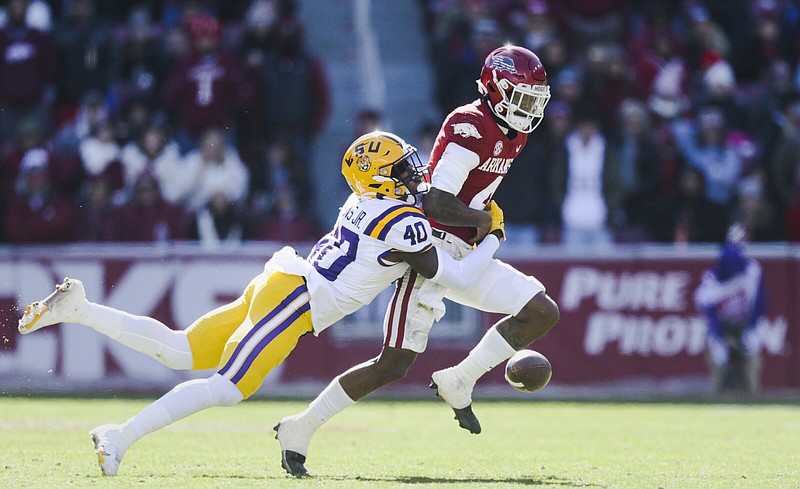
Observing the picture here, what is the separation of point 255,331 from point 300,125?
25.2ft

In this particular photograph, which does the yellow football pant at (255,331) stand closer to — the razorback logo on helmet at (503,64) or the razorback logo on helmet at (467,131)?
the razorback logo on helmet at (467,131)

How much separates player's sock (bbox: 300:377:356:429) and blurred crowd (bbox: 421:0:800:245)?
255 inches

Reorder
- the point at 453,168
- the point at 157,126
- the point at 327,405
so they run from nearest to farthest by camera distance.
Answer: the point at 327,405 → the point at 453,168 → the point at 157,126

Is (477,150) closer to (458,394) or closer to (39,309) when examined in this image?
(458,394)

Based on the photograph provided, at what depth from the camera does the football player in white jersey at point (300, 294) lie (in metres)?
6.51

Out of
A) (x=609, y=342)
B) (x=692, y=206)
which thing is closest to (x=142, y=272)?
(x=609, y=342)

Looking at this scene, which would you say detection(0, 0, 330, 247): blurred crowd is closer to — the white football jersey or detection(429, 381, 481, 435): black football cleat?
detection(429, 381, 481, 435): black football cleat

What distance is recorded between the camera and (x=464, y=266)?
6.95m

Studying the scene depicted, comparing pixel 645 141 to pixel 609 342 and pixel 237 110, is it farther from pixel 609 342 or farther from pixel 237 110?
pixel 237 110

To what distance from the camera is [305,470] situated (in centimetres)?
660

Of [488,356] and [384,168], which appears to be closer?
[384,168]

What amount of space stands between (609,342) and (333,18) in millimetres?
5792

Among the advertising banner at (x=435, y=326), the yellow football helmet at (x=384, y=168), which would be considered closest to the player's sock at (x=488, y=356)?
the yellow football helmet at (x=384, y=168)

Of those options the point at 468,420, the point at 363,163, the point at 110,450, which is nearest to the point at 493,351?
the point at 468,420
